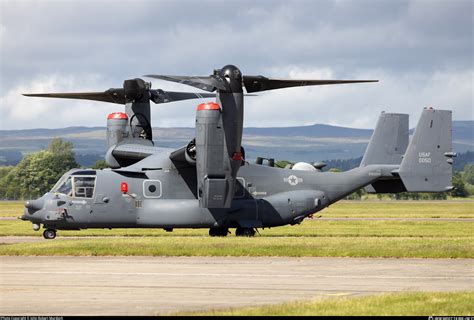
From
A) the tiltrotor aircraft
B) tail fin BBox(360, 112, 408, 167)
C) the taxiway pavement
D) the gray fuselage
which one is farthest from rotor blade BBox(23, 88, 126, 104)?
the taxiway pavement

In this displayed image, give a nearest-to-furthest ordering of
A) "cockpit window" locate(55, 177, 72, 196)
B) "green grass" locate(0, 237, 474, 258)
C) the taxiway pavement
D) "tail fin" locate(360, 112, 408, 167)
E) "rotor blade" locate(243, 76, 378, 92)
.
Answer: the taxiway pavement < "green grass" locate(0, 237, 474, 258) < "rotor blade" locate(243, 76, 378, 92) < "cockpit window" locate(55, 177, 72, 196) < "tail fin" locate(360, 112, 408, 167)

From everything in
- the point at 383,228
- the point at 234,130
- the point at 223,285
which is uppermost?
the point at 234,130

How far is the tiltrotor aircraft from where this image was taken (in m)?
40.6

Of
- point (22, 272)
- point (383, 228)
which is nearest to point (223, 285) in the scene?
point (22, 272)

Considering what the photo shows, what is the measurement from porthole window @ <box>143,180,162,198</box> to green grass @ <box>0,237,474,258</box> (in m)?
7.66

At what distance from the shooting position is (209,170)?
133ft

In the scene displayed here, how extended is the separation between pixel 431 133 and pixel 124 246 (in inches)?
754

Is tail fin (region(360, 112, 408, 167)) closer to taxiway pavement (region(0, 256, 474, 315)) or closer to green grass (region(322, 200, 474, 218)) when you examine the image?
taxiway pavement (region(0, 256, 474, 315))

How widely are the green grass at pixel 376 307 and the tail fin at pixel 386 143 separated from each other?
28793 millimetres

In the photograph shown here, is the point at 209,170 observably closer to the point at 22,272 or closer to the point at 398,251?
the point at 398,251

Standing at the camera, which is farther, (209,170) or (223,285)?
(209,170)

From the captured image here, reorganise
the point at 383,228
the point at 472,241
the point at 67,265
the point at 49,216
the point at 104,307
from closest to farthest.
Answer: the point at 104,307 < the point at 67,265 < the point at 472,241 < the point at 49,216 < the point at 383,228

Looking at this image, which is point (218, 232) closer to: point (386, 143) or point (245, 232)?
point (245, 232)

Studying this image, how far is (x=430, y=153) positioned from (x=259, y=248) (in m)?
16.5
